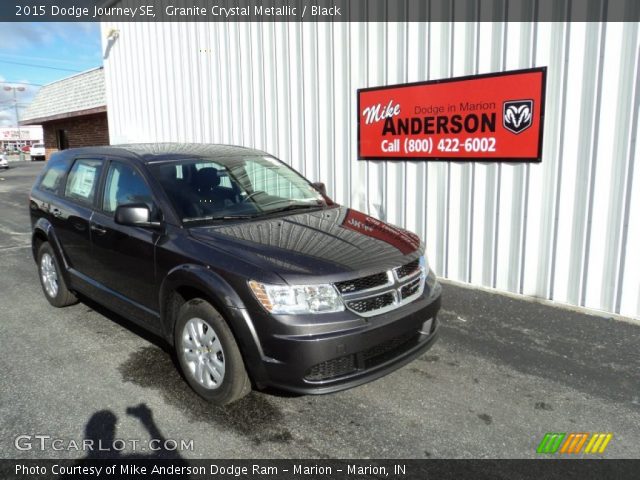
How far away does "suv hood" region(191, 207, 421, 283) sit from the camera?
120 inches

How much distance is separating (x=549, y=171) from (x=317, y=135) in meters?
3.57

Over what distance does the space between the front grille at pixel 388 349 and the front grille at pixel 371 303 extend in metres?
0.23

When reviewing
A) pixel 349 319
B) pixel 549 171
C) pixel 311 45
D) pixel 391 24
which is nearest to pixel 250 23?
pixel 311 45

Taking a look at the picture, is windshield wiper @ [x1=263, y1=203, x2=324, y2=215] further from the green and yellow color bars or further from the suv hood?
the green and yellow color bars

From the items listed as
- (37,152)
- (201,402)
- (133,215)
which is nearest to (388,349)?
(201,402)

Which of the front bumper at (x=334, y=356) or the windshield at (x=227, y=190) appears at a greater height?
the windshield at (x=227, y=190)

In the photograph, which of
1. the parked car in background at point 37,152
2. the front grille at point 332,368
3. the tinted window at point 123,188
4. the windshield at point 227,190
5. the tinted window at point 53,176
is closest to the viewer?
the front grille at point 332,368

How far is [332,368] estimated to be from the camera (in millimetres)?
3018

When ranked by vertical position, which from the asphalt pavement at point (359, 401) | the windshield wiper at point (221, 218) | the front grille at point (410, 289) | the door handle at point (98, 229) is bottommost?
the asphalt pavement at point (359, 401)

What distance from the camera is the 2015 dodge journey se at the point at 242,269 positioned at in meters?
2.97

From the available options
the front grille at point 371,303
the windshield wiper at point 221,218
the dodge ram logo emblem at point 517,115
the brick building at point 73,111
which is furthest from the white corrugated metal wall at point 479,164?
the brick building at point 73,111

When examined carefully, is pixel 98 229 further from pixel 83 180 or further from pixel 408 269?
pixel 408 269

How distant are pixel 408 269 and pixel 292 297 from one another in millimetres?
915

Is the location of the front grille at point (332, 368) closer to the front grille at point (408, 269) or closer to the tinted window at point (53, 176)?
the front grille at point (408, 269)
